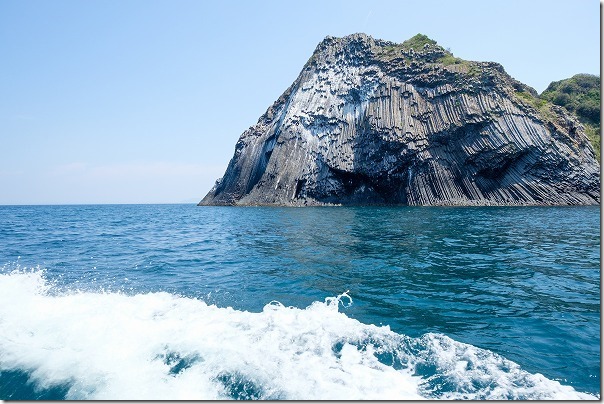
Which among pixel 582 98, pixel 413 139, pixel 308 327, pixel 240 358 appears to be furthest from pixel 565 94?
pixel 240 358

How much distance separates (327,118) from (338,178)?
11.5 metres

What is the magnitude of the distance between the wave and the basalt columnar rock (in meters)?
51.3

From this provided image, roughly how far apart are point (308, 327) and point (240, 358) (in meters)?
1.94

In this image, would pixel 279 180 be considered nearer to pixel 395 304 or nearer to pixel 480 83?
pixel 480 83

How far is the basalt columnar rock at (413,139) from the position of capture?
50.8m

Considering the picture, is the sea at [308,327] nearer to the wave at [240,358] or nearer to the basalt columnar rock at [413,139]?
the wave at [240,358]

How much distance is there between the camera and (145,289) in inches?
458

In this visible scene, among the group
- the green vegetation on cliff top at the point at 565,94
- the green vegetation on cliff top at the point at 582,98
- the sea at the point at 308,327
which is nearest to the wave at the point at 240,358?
the sea at the point at 308,327

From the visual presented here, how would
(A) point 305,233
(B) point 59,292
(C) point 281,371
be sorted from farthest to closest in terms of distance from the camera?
(A) point 305,233 < (B) point 59,292 < (C) point 281,371

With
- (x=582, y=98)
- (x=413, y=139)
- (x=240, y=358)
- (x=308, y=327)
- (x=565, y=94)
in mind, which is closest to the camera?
(x=240, y=358)

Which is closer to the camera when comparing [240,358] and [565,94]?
[240,358]

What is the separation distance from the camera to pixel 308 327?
25.7ft

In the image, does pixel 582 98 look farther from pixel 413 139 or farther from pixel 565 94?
pixel 413 139

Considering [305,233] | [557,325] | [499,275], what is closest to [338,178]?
[305,233]
